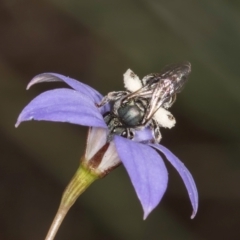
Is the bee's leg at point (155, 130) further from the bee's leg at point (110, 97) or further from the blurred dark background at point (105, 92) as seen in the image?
the blurred dark background at point (105, 92)

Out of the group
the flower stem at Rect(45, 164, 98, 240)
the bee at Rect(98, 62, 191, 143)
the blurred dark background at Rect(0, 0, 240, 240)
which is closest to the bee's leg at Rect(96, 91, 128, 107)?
the bee at Rect(98, 62, 191, 143)

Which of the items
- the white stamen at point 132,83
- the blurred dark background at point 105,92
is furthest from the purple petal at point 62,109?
the blurred dark background at point 105,92

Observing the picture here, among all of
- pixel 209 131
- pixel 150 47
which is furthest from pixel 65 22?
pixel 209 131

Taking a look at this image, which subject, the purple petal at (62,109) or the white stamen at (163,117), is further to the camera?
the white stamen at (163,117)

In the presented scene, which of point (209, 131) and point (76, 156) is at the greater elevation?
point (209, 131)

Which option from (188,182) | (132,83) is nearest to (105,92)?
(132,83)

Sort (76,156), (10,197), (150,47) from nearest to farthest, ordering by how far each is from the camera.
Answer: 1. (10,197)
2. (76,156)
3. (150,47)

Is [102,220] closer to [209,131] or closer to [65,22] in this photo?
[209,131]
